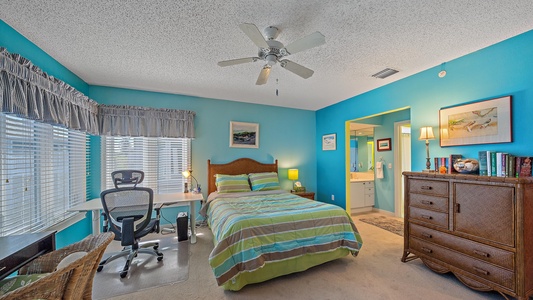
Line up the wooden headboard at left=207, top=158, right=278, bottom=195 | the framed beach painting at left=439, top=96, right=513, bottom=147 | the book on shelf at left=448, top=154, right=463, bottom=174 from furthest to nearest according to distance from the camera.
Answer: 1. the wooden headboard at left=207, top=158, right=278, bottom=195
2. the book on shelf at left=448, top=154, right=463, bottom=174
3. the framed beach painting at left=439, top=96, right=513, bottom=147

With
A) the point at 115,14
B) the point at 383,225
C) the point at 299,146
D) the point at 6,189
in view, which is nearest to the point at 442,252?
the point at 383,225

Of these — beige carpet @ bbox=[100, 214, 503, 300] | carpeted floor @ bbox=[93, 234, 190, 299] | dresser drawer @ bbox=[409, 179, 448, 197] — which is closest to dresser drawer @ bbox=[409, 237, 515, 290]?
beige carpet @ bbox=[100, 214, 503, 300]

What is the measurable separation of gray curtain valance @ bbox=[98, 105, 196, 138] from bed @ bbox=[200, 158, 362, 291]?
6.06ft

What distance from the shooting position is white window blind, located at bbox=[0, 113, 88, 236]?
1854 mm

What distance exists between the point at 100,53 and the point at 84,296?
Answer: 8.27 feet

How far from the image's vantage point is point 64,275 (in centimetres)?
106

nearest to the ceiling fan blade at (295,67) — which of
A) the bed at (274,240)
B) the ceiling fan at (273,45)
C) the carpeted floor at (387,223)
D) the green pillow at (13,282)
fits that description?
the ceiling fan at (273,45)

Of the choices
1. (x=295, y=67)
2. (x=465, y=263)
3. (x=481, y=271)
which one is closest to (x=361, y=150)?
(x=465, y=263)

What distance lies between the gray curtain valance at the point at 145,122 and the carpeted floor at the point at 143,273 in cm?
192

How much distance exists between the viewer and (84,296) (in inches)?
50.8

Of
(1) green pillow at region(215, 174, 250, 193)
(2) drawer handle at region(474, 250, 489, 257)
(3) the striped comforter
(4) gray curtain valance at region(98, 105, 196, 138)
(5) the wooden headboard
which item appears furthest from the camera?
(5) the wooden headboard

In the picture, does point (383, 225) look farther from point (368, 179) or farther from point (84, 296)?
point (84, 296)

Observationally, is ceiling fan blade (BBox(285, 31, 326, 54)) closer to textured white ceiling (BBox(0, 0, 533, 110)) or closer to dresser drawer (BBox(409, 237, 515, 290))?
textured white ceiling (BBox(0, 0, 533, 110))

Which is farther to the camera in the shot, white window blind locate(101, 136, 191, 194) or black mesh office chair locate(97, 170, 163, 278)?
white window blind locate(101, 136, 191, 194)
